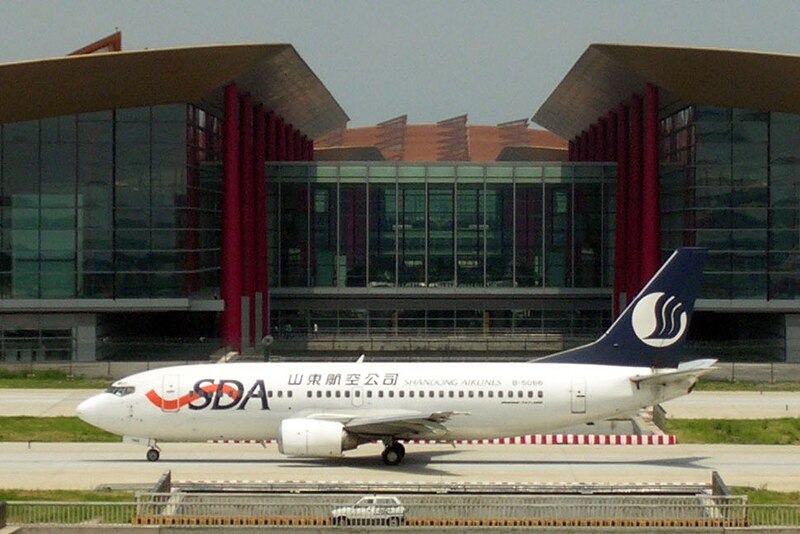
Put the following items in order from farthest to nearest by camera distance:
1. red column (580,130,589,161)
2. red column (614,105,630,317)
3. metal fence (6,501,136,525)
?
red column (580,130,589,161) → red column (614,105,630,317) → metal fence (6,501,136,525)

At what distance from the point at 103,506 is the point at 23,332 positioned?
43.4m

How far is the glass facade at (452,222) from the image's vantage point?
89.4 meters

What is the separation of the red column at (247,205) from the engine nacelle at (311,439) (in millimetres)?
39791

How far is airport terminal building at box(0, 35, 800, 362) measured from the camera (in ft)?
249

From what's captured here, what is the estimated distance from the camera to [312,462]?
45.2 m

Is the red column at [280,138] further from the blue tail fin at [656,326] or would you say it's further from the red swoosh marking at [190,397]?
the red swoosh marking at [190,397]

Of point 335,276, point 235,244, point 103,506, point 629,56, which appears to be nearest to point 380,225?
point 335,276

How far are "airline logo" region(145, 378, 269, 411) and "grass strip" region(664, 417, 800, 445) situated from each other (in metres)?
15.5

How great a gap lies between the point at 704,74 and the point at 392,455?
3652cm

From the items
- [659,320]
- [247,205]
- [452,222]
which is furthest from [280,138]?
[659,320]

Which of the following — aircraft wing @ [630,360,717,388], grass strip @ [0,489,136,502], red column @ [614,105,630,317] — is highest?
red column @ [614,105,630,317]

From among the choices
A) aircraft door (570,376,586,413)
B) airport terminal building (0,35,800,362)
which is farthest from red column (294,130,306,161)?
aircraft door (570,376,586,413)

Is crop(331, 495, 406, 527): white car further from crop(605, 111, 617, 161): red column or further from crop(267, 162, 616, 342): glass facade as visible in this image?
crop(605, 111, 617, 161): red column

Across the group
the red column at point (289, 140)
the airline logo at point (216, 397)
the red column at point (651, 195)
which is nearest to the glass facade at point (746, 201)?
→ the red column at point (651, 195)
